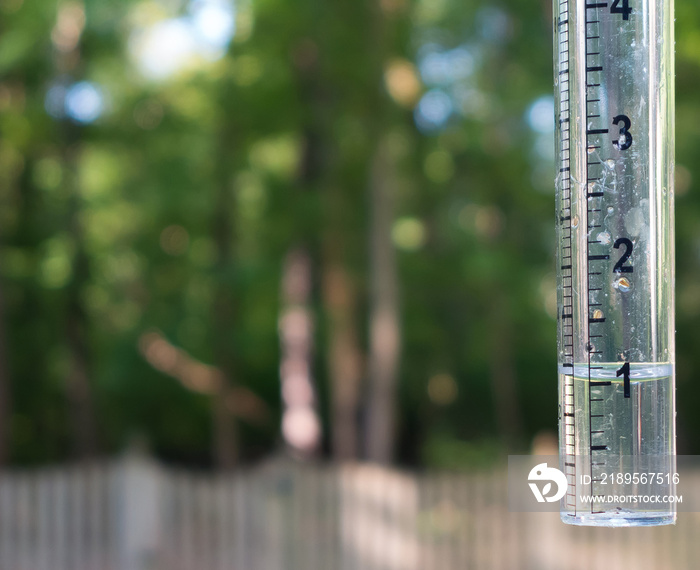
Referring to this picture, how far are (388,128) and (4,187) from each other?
16.4 feet

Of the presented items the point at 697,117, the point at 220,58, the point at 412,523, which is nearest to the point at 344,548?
the point at 412,523

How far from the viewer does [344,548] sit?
5504mm

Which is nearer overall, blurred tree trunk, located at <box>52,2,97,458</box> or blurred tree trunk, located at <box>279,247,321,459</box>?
blurred tree trunk, located at <box>52,2,97,458</box>

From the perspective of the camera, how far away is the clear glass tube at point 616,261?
3.28 feet

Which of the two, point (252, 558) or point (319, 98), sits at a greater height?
point (319, 98)

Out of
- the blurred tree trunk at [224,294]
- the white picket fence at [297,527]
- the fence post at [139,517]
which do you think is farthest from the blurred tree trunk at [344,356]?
A: the fence post at [139,517]

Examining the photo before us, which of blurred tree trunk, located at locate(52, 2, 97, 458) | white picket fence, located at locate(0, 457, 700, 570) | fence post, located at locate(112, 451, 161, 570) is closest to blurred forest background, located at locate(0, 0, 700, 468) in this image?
blurred tree trunk, located at locate(52, 2, 97, 458)

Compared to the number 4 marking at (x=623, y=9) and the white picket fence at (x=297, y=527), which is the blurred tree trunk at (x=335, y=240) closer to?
the white picket fence at (x=297, y=527)

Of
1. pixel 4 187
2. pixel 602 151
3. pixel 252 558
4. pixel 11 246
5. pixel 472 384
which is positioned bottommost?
pixel 252 558

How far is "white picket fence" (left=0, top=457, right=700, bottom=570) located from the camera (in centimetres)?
521

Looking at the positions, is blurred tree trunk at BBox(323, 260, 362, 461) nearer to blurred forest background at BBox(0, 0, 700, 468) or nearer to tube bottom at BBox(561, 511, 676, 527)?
blurred forest background at BBox(0, 0, 700, 468)

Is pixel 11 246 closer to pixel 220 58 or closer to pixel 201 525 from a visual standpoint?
pixel 220 58

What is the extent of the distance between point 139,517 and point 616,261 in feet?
18.1

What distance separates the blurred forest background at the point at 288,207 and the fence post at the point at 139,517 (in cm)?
207
